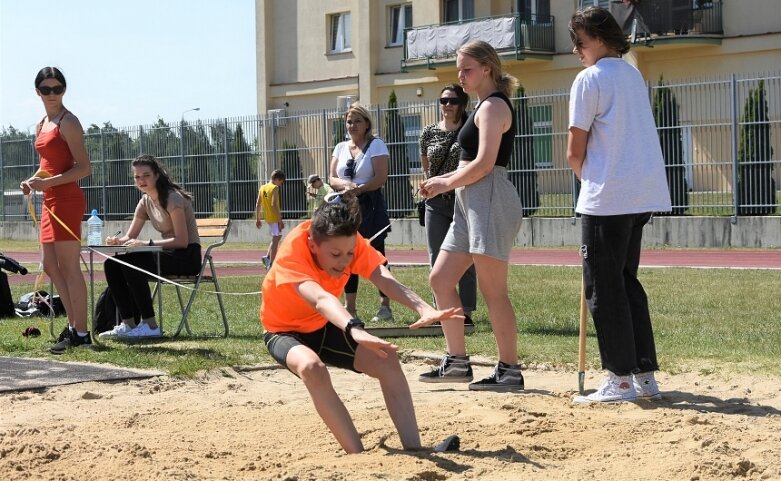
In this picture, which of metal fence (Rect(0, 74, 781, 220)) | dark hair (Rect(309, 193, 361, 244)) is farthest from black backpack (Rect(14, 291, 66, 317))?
metal fence (Rect(0, 74, 781, 220))

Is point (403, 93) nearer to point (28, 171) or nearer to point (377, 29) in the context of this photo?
point (377, 29)

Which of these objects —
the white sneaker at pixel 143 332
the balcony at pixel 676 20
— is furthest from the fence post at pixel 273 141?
the white sneaker at pixel 143 332

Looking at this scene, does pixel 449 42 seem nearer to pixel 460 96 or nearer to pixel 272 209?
pixel 272 209

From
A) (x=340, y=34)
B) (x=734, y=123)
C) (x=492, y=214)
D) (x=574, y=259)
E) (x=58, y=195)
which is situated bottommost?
(x=574, y=259)

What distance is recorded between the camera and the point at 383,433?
6.07m

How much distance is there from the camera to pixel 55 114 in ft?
31.6

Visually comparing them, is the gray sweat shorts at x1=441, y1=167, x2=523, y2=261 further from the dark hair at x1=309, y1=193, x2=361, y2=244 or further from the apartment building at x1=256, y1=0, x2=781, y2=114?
the apartment building at x1=256, y1=0, x2=781, y2=114

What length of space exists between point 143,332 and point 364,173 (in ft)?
8.19

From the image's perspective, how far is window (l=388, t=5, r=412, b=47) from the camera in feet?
134

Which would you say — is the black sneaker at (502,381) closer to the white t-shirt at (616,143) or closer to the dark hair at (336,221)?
the white t-shirt at (616,143)

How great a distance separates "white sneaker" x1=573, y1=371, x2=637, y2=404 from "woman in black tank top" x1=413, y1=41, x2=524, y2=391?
0.71 m

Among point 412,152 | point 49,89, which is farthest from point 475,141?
point 412,152

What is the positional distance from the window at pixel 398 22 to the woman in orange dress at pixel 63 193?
3179cm

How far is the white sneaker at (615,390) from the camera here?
6.78m
